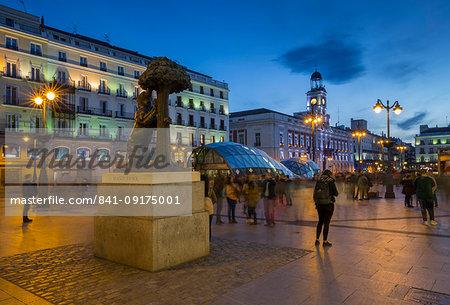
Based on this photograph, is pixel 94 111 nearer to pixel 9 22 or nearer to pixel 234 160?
pixel 9 22

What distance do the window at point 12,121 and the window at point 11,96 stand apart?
51.8 inches

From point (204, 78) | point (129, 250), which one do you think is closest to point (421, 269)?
point (129, 250)

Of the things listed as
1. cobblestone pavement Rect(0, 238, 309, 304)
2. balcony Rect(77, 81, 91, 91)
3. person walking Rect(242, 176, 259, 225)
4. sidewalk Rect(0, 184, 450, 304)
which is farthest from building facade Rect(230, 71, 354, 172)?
cobblestone pavement Rect(0, 238, 309, 304)

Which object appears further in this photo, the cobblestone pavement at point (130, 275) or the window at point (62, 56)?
the window at point (62, 56)

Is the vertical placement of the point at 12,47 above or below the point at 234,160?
above

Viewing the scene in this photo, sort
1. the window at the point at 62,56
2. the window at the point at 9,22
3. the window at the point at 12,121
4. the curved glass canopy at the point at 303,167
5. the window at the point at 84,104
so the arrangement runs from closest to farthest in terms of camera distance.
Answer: the window at the point at 12,121 < the window at the point at 9,22 < the window at the point at 62,56 < the window at the point at 84,104 < the curved glass canopy at the point at 303,167

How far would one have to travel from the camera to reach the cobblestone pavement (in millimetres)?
4383

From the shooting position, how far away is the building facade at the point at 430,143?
95.9m

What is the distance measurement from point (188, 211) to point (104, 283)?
194 cm

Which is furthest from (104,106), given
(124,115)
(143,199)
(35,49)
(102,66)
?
(143,199)

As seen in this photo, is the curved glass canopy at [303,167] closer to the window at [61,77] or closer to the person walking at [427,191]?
the window at [61,77]

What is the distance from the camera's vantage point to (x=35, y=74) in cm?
3412

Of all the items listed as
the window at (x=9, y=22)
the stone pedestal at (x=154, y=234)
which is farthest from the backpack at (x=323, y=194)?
the window at (x=9, y=22)

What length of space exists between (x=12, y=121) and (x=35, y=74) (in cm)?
573
